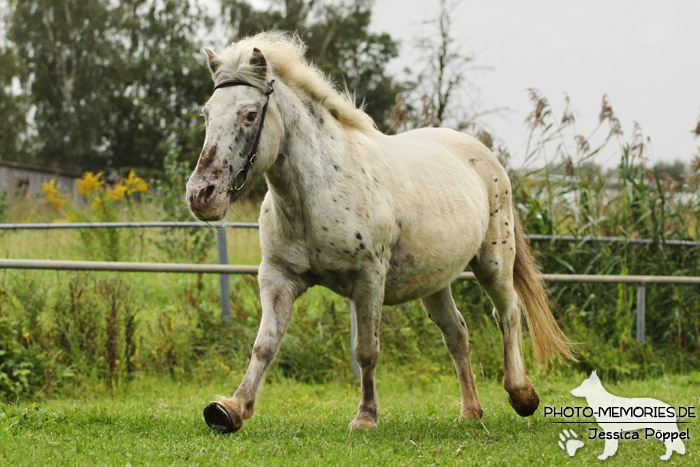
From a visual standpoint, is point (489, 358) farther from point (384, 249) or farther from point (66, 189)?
point (66, 189)

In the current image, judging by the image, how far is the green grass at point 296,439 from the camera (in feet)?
11.9

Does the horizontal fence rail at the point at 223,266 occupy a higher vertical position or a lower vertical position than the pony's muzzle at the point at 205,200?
lower

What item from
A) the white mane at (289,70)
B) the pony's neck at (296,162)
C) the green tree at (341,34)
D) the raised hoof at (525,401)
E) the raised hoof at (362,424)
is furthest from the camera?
the green tree at (341,34)

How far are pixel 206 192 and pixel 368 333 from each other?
4.30ft

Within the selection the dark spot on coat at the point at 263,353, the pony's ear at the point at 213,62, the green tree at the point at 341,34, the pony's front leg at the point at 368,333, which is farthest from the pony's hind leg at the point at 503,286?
the green tree at the point at 341,34

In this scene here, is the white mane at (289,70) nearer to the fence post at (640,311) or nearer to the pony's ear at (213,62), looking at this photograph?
the pony's ear at (213,62)

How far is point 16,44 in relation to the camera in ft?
113

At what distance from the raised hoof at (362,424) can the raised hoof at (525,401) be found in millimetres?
1104

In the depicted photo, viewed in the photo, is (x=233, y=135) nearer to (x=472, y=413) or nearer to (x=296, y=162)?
(x=296, y=162)

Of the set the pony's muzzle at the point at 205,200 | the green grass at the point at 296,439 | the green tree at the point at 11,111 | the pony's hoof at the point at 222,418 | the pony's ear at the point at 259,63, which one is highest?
the green tree at the point at 11,111

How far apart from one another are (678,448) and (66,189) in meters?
30.1

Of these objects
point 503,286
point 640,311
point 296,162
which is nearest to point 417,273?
point 296,162

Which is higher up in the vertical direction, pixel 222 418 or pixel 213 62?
pixel 213 62

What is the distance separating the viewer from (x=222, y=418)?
3.83 metres
